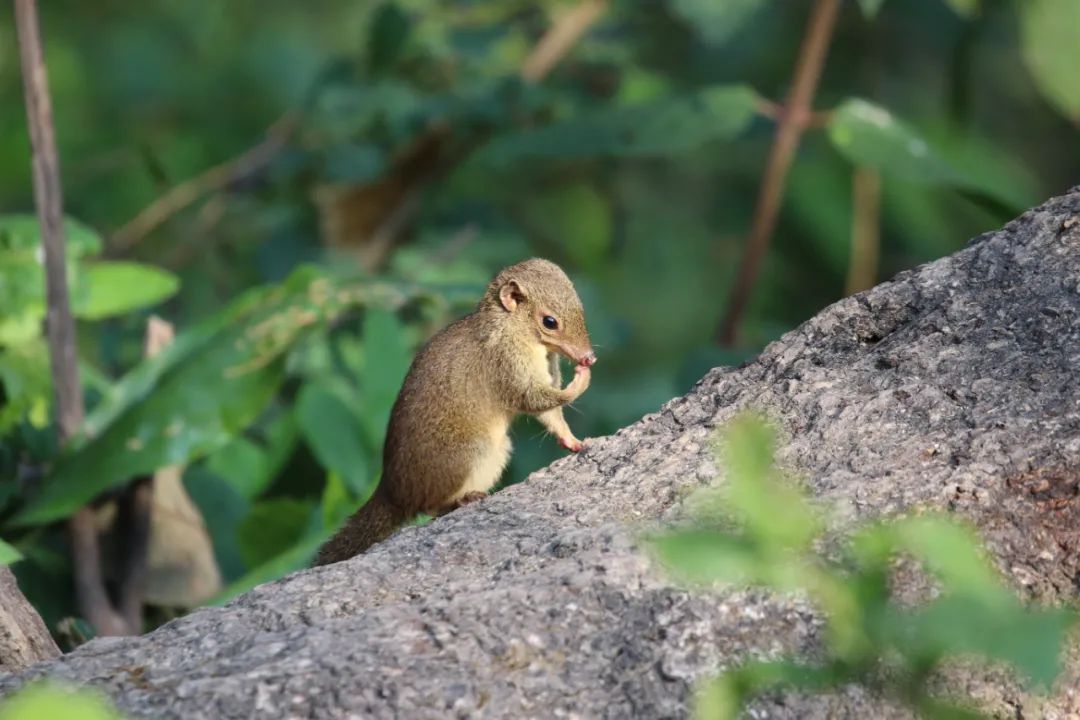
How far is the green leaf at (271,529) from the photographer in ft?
15.1

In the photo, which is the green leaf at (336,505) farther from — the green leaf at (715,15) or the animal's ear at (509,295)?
the green leaf at (715,15)

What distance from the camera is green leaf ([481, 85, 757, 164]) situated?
5.69 m

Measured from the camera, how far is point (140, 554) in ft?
15.1

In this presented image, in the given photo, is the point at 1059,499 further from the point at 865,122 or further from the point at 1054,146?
the point at 1054,146

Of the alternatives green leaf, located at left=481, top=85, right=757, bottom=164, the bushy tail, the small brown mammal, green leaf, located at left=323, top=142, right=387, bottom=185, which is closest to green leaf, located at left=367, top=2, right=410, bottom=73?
green leaf, located at left=323, top=142, right=387, bottom=185

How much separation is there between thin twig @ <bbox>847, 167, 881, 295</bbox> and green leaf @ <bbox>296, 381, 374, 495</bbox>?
10.3ft

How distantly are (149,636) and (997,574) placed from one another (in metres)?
1.29

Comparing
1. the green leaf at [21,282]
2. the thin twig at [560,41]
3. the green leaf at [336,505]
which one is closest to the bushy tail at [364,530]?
the green leaf at [336,505]

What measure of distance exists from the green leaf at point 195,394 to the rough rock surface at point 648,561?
6.22 feet

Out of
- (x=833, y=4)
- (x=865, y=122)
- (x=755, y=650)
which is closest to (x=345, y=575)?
(x=755, y=650)

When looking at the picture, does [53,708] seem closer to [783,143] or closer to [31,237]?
[31,237]

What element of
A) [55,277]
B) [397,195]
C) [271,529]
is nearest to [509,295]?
[271,529]

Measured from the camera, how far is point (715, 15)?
596 cm

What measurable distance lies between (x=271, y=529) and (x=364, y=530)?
1.06 m
